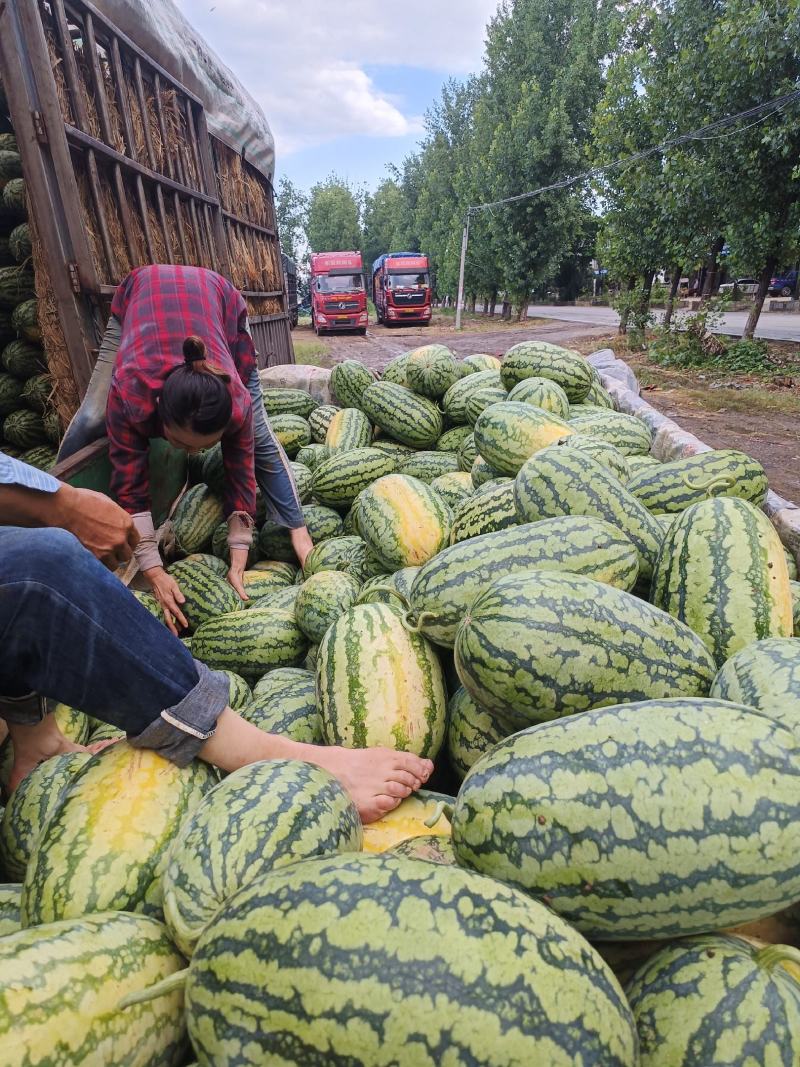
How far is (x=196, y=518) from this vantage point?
399 centimetres

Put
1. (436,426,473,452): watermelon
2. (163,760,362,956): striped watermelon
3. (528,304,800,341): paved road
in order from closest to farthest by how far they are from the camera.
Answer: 1. (163,760,362,956): striped watermelon
2. (436,426,473,452): watermelon
3. (528,304,800,341): paved road

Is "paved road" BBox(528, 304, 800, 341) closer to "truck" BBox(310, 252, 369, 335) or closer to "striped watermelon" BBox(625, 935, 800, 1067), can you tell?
"truck" BBox(310, 252, 369, 335)

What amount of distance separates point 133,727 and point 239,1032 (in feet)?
2.68

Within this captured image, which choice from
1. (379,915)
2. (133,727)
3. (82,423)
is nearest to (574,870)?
(379,915)

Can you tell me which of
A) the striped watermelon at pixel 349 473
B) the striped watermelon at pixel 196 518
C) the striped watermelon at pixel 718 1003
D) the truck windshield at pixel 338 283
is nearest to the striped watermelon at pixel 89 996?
the striped watermelon at pixel 718 1003

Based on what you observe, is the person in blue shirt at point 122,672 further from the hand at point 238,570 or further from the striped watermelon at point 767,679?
the hand at point 238,570

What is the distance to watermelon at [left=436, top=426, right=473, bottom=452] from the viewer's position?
4.62 m

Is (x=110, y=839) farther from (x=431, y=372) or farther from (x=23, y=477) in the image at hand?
(x=431, y=372)

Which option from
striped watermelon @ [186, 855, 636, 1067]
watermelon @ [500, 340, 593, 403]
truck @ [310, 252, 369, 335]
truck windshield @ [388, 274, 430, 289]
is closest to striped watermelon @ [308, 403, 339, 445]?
watermelon @ [500, 340, 593, 403]

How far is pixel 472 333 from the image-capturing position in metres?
26.1

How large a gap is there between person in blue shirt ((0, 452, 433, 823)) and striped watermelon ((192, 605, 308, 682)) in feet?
3.37

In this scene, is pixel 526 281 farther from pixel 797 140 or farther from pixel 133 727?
pixel 133 727

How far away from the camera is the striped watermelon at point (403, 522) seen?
9.53 ft

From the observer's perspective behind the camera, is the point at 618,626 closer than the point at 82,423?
Yes
